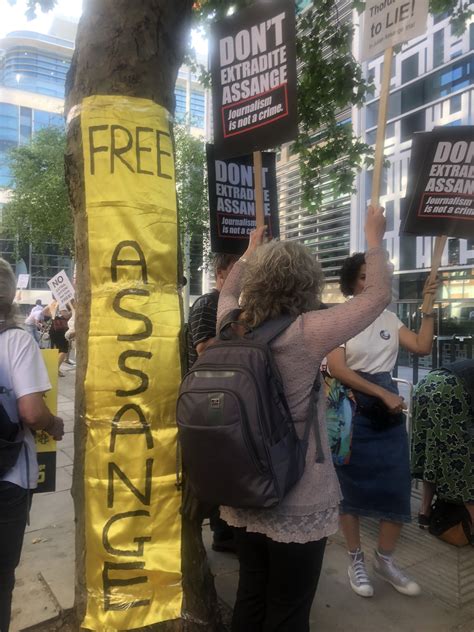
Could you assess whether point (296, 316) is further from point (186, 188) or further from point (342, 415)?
point (186, 188)

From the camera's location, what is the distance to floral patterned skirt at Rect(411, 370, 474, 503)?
374 cm

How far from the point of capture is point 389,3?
8.86 feet

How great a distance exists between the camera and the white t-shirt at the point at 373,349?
3.12 metres

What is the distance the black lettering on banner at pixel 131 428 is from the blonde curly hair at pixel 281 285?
0.72 metres

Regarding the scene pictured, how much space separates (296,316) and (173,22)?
5.45ft

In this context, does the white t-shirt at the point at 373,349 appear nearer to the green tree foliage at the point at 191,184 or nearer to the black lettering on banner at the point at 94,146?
the black lettering on banner at the point at 94,146

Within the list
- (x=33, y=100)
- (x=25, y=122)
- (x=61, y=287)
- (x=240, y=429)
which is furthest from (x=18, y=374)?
(x=33, y=100)

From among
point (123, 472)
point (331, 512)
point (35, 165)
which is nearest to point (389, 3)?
point (331, 512)

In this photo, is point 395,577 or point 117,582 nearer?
point 117,582

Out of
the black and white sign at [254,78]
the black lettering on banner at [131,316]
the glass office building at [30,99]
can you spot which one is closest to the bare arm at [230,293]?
the black lettering on banner at [131,316]

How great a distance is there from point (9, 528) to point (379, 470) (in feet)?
6.64

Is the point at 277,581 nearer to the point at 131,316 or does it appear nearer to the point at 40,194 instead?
the point at 131,316

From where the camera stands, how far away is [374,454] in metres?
3.17

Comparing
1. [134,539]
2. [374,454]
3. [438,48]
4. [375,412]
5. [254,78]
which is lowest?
[134,539]
